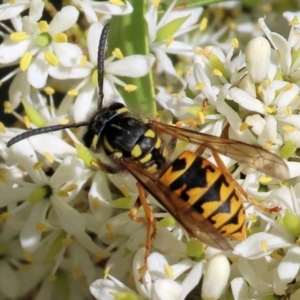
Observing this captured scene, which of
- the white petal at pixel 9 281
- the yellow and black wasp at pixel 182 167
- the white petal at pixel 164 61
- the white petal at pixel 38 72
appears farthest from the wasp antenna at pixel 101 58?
the white petal at pixel 9 281

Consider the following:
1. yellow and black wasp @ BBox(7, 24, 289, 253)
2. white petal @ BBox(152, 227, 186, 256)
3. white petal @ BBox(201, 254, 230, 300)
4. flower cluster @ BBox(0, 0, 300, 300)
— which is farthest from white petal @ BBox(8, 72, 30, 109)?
white petal @ BBox(201, 254, 230, 300)

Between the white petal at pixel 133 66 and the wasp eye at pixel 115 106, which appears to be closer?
the wasp eye at pixel 115 106

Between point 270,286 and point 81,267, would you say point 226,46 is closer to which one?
point 81,267

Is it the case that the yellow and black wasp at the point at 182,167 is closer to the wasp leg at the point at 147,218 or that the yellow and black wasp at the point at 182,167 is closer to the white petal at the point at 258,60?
the wasp leg at the point at 147,218

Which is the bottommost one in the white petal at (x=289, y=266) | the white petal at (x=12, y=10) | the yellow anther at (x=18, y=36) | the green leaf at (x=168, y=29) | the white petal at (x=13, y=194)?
the white petal at (x=13, y=194)

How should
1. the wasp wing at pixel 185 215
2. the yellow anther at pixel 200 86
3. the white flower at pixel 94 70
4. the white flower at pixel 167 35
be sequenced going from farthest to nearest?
the white flower at pixel 167 35, the white flower at pixel 94 70, the yellow anther at pixel 200 86, the wasp wing at pixel 185 215

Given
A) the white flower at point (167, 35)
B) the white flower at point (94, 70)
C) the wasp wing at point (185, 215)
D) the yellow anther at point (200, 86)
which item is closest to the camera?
the wasp wing at point (185, 215)

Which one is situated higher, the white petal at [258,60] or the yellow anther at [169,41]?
the white petal at [258,60]

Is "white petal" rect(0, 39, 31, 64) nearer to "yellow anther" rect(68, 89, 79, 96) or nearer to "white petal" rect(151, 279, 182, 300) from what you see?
"yellow anther" rect(68, 89, 79, 96)
